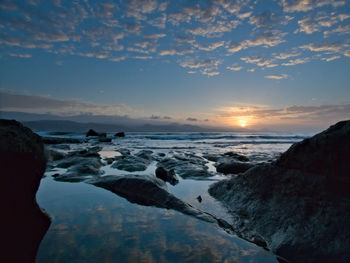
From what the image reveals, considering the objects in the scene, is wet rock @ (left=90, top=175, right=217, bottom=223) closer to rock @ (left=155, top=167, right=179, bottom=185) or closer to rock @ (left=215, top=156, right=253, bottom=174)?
rock @ (left=155, top=167, right=179, bottom=185)

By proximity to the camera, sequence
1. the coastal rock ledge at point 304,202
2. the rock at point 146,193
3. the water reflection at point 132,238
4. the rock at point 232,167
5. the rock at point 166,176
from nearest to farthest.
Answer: the water reflection at point 132,238 → the coastal rock ledge at point 304,202 → the rock at point 146,193 → the rock at point 166,176 → the rock at point 232,167

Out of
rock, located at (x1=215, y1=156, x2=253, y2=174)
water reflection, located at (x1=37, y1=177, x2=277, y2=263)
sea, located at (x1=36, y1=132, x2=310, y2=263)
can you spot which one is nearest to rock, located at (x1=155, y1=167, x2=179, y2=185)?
sea, located at (x1=36, y1=132, x2=310, y2=263)

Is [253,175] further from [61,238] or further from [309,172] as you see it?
[61,238]

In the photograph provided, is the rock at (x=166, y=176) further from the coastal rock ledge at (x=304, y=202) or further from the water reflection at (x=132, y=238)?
the water reflection at (x=132, y=238)

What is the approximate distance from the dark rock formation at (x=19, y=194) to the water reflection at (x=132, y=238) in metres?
0.16

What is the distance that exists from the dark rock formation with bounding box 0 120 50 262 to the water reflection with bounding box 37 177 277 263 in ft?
0.52

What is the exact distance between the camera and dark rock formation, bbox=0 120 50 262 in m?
2.09

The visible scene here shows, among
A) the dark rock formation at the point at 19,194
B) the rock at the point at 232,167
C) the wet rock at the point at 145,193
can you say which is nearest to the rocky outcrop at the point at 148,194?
the wet rock at the point at 145,193

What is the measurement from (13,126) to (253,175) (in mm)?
3865

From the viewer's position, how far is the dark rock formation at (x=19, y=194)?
6.85 ft

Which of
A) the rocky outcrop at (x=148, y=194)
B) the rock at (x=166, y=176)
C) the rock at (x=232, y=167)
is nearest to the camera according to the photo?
the rocky outcrop at (x=148, y=194)

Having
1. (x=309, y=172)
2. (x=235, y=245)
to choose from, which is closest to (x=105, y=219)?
(x=235, y=245)

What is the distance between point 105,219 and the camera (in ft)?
9.31

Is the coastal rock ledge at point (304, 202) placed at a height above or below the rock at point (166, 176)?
above
